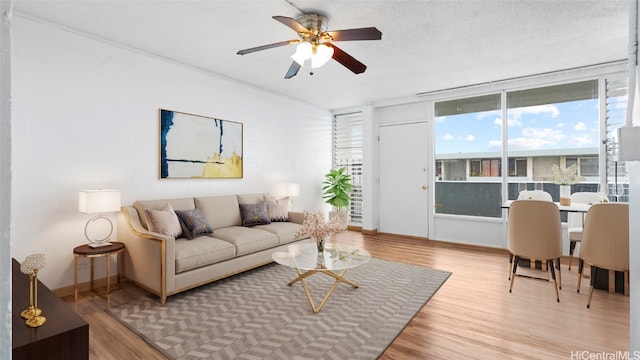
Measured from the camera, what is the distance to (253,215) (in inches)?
164

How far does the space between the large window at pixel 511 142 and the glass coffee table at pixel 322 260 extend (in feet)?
9.88

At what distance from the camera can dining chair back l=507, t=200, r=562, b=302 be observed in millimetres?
2867

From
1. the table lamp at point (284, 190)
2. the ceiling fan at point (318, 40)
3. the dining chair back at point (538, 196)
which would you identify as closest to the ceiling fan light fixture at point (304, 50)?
the ceiling fan at point (318, 40)

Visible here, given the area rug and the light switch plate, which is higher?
the light switch plate

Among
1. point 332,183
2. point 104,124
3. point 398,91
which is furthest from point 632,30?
point 332,183

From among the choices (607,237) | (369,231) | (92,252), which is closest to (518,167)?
(607,237)

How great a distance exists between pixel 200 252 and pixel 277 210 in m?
1.61

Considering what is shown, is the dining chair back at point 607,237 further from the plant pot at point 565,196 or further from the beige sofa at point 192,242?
the beige sofa at point 192,242

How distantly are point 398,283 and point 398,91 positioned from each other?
3.41 meters

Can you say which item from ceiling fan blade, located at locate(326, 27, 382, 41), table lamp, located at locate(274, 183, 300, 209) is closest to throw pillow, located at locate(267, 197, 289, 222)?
table lamp, located at locate(274, 183, 300, 209)

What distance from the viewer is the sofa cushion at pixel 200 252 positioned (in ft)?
9.36

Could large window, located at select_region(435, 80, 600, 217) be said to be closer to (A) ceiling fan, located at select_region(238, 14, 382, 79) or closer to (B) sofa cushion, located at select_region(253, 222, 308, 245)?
(B) sofa cushion, located at select_region(253, 222, 308, 245)

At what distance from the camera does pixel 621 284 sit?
3.01 metres

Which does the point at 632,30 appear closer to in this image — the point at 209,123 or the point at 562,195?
the point at 562,195
